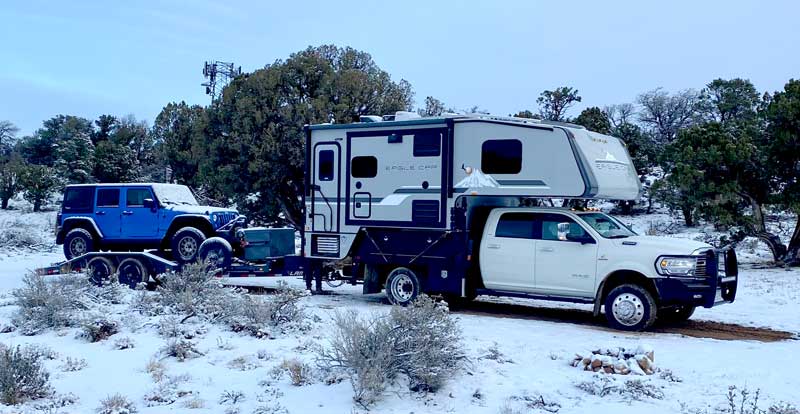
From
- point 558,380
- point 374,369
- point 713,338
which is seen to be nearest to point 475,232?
point 713,338

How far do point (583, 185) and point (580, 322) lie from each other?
84.7 inches

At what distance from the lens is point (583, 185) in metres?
11.4

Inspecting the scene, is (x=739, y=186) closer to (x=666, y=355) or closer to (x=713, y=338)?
(x=713, y=338)

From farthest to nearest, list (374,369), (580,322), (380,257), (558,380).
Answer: (380,257), (580,322), (558,380), (374,369)

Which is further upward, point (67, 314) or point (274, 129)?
point (274, 129)

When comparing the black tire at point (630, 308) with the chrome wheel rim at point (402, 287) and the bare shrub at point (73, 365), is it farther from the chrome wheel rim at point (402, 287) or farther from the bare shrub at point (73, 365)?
the bare shrub at point (73, 365)

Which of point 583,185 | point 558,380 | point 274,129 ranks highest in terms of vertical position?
point 274,129

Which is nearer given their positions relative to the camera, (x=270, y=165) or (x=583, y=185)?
(x=583, y=185)

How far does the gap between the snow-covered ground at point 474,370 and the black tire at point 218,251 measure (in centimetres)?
316

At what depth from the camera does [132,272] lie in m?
15.0

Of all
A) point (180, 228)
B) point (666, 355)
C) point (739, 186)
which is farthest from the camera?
point (739, 186)

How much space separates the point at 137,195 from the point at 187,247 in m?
1.58

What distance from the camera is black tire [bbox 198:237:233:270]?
48.6ft

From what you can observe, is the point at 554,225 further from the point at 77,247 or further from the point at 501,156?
the point at 77,247
